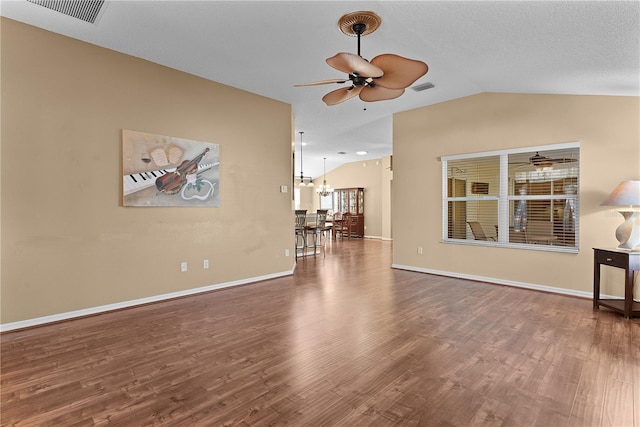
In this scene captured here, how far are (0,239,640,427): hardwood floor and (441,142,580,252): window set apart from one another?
107 cm

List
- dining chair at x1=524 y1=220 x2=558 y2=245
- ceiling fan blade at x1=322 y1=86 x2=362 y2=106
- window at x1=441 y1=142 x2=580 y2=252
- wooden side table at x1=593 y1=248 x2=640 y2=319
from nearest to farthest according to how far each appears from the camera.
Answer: ceiling fan blade at x1=322 y1=86 x2=362 y2=106 < wooden side table at x1=593 y1=248 x2=640 y2=319 < window at x1=441 y1=142 x2=580 y2=252 < dining chair at x1=524 y1=220 x2=558 y2=245

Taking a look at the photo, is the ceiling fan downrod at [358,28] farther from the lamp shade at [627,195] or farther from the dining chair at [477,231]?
the dining chair at [477,231]

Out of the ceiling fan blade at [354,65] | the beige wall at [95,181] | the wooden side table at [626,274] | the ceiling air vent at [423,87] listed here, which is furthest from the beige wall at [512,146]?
the ceiling fan blade at [354,65]

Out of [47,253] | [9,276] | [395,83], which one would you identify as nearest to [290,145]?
[395,83]

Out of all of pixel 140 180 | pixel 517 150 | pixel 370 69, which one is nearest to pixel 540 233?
pixel 517 150

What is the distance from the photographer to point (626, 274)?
3336 millimetres

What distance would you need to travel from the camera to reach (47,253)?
10.7 feet

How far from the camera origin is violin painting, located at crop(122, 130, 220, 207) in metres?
3.79

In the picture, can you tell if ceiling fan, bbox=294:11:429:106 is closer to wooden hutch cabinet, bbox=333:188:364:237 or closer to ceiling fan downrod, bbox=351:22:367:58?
ceiling fan downrod, bbox=351:22:367:58

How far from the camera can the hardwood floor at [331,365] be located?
6.01 ft

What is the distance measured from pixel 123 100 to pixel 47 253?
6.17 ft

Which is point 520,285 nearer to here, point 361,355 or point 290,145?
point 361,355

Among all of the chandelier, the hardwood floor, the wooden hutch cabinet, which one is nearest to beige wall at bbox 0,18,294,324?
the hardwood floor

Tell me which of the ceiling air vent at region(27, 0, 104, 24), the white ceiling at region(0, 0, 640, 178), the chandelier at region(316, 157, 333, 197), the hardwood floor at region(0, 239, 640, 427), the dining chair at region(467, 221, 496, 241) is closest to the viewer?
the hardwood floor at region(0, 239, 640, 427)
